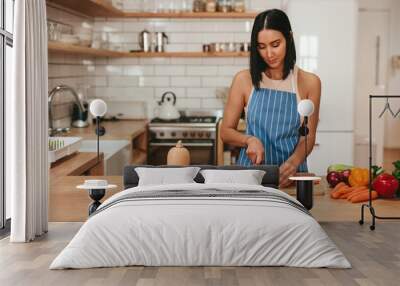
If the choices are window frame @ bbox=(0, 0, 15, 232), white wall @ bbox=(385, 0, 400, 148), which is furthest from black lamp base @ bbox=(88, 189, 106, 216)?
white wall @ bbox=(385, 0, 400, 148)

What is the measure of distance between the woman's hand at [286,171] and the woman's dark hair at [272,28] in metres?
0.55

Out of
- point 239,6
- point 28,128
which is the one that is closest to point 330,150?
point 239,6

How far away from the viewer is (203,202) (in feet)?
13.3

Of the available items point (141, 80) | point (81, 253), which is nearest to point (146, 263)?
point (81, 253)

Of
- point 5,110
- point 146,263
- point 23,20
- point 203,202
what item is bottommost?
point 146,263

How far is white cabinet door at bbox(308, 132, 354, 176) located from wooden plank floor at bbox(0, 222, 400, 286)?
144 inches

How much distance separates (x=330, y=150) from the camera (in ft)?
Answer: 26.6

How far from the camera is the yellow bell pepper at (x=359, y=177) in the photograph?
4.93 metres

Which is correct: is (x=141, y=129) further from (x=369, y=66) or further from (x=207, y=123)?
(x=369, y=66)

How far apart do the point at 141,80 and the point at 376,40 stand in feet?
15.3

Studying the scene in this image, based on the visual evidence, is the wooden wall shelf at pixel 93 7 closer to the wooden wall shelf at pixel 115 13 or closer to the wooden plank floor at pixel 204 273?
the wooden wall shelf at pixel 115 13

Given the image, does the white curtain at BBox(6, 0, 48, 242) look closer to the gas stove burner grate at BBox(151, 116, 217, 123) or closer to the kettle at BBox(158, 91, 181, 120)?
the gas stove burner grate at BBox(151, 116, 217, 123)

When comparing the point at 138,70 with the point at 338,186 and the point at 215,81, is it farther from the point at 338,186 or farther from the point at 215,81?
the point at 338,186

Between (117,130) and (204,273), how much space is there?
388 centimetres
